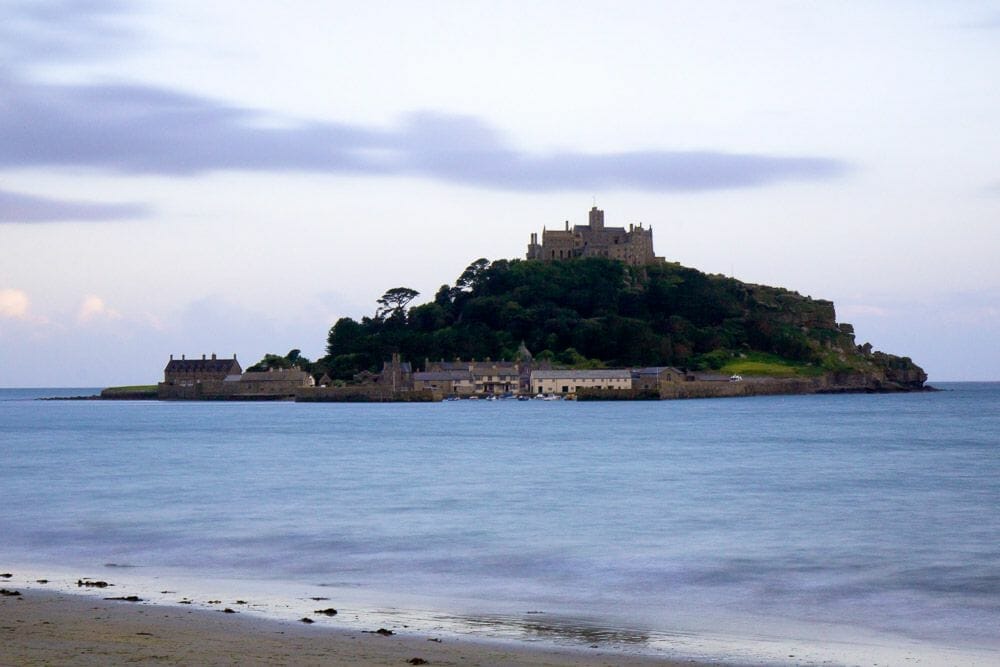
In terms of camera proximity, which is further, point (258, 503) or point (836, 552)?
point (258, 503)

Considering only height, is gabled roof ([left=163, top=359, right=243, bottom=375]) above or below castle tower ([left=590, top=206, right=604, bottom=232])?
below

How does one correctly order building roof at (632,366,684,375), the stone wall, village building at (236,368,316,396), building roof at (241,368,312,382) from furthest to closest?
building roof at (241,368,312,382) → village building at (236,368,316,396) → the stone wall → building roof at (632,366,684,375)

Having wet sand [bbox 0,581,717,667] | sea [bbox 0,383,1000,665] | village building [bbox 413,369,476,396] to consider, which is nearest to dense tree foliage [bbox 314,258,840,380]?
village building [bbox 413,369,476,396]

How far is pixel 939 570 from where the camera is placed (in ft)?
56.3

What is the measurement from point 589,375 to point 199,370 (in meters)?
45.0

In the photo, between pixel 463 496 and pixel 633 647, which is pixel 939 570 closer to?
pixel 633 647

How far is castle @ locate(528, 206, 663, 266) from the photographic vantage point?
141m

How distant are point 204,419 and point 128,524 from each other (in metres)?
59.4

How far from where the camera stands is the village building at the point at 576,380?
11225 centimetres

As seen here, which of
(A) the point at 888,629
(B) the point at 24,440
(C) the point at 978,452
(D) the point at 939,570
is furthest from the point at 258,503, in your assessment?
(B) the point at 24,440

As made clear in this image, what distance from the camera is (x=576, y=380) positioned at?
374 feet

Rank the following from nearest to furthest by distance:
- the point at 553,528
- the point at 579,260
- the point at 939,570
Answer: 1. the point at 939,570
2. the point at 553,528
3. the point at 579,260

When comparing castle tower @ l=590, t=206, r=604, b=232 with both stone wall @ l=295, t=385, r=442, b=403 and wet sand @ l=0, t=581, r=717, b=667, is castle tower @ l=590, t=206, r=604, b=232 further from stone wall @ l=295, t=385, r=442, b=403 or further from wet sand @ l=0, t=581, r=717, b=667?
wet sand @ l=0, t=581, r=717, b=667

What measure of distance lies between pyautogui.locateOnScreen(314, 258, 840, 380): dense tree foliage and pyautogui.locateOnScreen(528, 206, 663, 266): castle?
3.89 m
